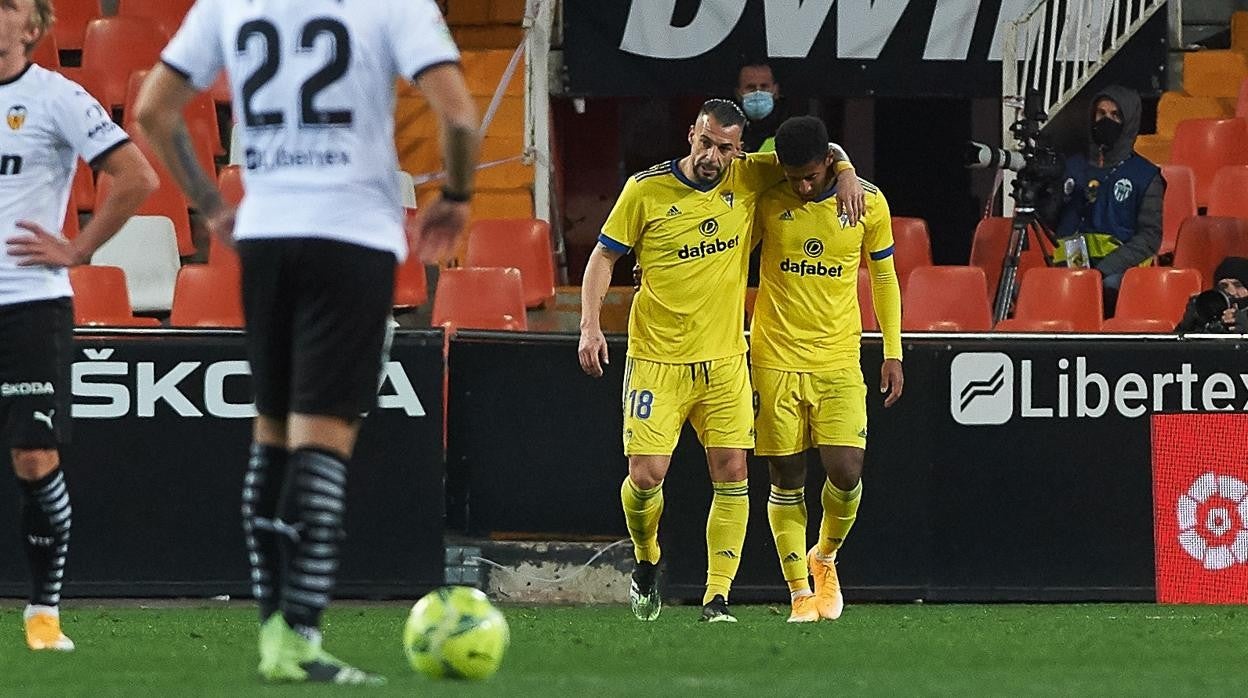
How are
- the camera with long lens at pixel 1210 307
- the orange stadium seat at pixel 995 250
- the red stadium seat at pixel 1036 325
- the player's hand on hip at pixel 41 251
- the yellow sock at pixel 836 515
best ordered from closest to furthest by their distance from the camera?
1. the player's hand on hip at pixel 41 251
2. the yellow sock at pixel 836 515
3. the camera with long lens at pixel 1210 307
4. the red stadium seat at pixel 1036 325
5. the orange stadium seat at pixel 995 250

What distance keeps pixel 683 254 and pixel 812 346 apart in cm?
66

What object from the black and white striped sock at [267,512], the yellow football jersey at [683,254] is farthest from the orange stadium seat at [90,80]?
the black and white striped sock at [267,512]

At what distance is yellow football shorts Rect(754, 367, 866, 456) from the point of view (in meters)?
8.76

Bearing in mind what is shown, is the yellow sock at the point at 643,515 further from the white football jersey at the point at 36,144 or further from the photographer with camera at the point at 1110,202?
the photographer with camera at the point at 1110,202

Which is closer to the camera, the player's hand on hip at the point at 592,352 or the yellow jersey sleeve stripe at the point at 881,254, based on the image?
the player's hand on hip at the point at 592,352

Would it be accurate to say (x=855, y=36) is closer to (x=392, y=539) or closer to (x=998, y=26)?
(x=998, y=26)

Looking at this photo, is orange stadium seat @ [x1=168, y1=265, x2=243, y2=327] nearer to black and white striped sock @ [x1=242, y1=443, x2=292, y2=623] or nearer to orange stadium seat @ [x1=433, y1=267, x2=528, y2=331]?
orange stadium seat @ [x1=433, y1=267, x2=528, y2=331]

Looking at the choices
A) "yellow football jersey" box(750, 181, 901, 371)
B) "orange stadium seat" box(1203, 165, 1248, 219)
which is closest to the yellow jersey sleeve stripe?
"yellow football jersey" box(750, 181, 901, 371)

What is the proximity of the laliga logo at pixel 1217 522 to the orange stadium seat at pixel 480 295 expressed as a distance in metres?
3.64

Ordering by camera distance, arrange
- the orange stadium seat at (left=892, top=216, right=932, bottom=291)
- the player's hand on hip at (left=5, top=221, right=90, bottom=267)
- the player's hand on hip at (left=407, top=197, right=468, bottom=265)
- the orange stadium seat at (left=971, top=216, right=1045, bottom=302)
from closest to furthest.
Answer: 1. the player's hand on hip at (left=407, top=197, right=468, bottom=265)
2. the player's hand on hip at (left=5, top=221, right=90, bottom=267)
3. the orange stadium seat at (left=892, top=216, right=932, bottom=291)
4. the orange stadium seat at (left=971, top=216, right=1045, bottom=302)

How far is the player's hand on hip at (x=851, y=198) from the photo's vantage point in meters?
8.45

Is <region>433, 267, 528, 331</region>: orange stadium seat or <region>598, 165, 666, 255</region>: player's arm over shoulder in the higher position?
<region>598, 165, 666, 255</region>: player's arm over shoulder

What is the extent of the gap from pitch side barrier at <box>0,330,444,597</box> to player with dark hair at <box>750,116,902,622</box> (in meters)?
1.64

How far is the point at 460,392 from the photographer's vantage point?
9.68 metres
